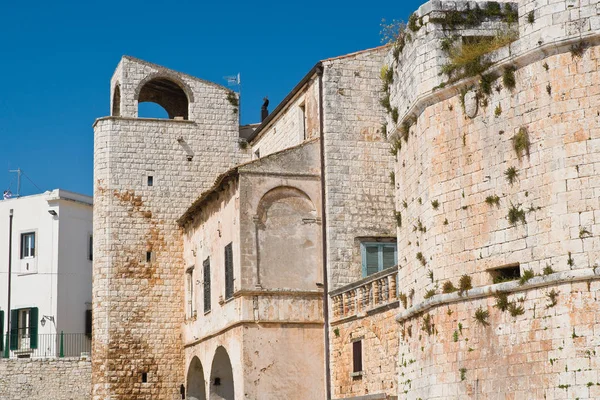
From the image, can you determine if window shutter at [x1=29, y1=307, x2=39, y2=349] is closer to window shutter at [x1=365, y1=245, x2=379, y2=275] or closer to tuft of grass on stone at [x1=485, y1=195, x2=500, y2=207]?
window shutter at [x1=365, y1=245, x2=379, y2=275]

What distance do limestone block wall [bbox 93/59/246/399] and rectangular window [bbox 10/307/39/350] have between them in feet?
28.4

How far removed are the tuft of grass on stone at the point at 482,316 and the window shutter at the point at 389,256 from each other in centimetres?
1049

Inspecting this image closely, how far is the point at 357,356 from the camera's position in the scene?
23.5 m

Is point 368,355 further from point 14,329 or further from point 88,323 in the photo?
point 14,329

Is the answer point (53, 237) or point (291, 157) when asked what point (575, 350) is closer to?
point (291, 157)

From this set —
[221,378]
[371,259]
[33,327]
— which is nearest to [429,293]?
[371,259]

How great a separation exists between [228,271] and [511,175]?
41.8 feet

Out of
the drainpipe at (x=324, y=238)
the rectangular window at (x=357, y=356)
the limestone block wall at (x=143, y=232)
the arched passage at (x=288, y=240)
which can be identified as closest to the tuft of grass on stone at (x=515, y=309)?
the rectangular window at (x=357, y=356)

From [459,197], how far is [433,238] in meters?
0.80

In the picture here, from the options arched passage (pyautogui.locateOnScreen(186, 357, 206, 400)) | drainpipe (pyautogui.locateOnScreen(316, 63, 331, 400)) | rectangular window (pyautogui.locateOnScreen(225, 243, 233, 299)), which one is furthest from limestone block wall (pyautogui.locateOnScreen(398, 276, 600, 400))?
arched passage (pyautogui.locateOnScreen(186, 357, 206, 400))

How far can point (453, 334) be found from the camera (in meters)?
15.5

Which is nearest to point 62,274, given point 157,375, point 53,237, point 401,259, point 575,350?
point 53,237

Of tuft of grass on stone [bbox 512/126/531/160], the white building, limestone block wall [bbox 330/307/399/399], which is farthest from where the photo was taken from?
the white building

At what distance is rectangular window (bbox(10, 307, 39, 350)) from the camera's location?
39531mm
